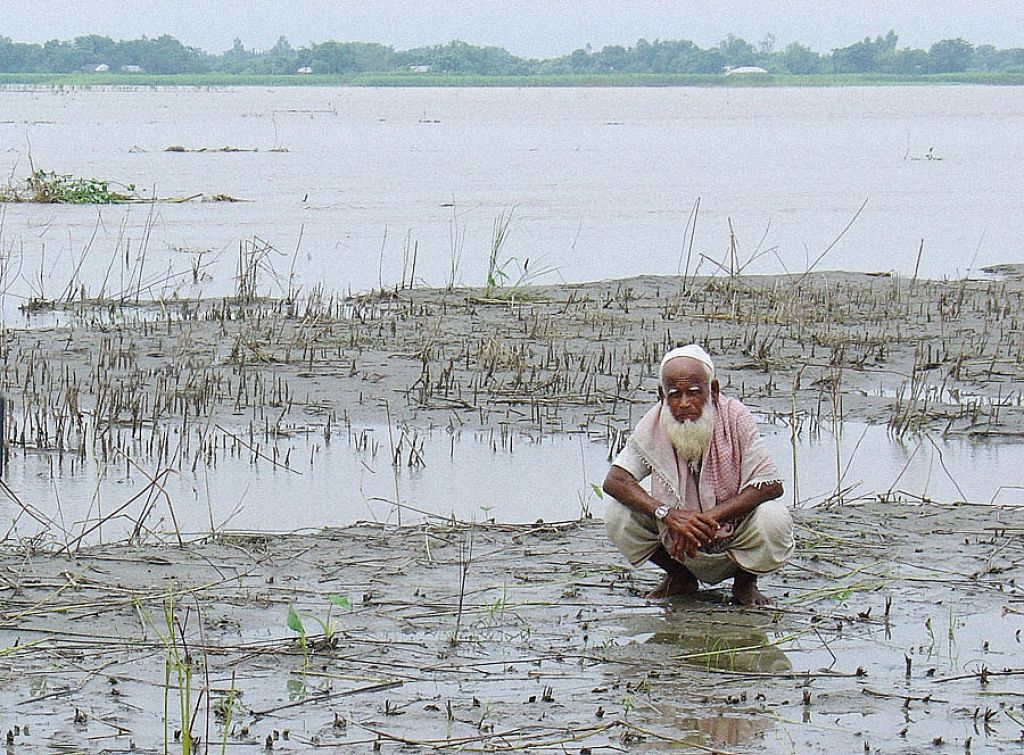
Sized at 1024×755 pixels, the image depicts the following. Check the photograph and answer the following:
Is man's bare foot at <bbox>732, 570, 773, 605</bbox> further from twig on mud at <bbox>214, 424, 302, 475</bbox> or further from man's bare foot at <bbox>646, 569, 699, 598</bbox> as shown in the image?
twig on mud at <bbox>214, 424, 302, 475</bbox>

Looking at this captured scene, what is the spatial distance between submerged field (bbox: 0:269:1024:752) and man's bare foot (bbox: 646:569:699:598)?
96 millimetres

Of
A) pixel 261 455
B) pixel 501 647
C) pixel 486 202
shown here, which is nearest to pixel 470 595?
pixel 501 647

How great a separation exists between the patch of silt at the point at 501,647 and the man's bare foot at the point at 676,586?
0.05 metres

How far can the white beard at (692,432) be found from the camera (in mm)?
5078

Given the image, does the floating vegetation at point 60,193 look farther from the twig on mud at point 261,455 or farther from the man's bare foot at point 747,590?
the man's bare foot at point 747,590

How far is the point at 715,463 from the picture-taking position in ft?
16.9

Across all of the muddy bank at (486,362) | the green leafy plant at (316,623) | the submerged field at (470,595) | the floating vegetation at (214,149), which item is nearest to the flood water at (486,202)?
the floating vegetation at (214,149)

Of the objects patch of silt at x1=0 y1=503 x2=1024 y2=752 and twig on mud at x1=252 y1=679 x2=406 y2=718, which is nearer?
patch of silt at x1=0 y1=503 x2=1024 y2=752

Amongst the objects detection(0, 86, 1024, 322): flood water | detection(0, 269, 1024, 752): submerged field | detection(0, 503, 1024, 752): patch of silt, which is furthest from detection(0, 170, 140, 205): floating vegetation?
detection(0, 503, 1024, 752): patch of silt

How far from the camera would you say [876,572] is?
577cm

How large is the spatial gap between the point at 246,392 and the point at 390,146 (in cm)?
2870

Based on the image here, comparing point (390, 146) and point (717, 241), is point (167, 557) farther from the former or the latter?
point (390, 146)

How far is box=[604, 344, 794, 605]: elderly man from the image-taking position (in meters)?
5.06

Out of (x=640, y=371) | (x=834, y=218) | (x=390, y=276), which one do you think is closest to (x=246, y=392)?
(x=640, y=371)
